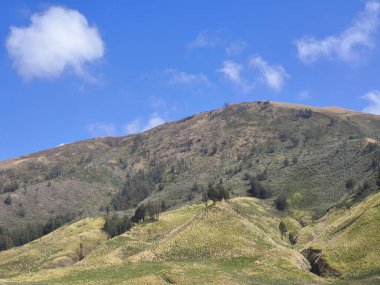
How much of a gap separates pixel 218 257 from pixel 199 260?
3165 millimetres

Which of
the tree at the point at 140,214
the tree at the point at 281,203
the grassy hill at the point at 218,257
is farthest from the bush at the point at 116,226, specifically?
the tree at the point at 281,203

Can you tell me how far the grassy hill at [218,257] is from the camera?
5340 cm

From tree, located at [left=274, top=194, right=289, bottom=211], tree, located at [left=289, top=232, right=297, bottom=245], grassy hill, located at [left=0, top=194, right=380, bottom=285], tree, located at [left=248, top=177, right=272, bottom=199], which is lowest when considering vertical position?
tree, located at [left=289, top=232, right=297, bottom=245]

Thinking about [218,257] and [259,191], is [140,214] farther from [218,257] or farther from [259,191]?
[218,257]

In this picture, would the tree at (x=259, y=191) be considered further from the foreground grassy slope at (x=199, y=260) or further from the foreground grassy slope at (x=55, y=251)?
the foreground grassy slope at (x=199, y=260)

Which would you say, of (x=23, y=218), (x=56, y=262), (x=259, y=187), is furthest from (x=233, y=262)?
(x=23, y=218)

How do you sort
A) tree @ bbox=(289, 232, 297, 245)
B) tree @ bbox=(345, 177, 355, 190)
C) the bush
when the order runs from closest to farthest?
tree @ bbox=(289, 232, 297, 245) → the bush → tree @ bbox=(345, 177, 355, 190)

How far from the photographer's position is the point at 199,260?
6531cm

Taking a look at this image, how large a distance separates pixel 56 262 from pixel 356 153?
113 meters

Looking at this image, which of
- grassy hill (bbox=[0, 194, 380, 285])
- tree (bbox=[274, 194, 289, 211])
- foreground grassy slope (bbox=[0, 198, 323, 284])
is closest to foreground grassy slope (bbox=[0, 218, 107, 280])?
grassy hill (bbox=[0, 194, 380, 285])

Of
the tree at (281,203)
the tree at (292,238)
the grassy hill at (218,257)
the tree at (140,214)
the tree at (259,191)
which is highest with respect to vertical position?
the tree at (259,191)

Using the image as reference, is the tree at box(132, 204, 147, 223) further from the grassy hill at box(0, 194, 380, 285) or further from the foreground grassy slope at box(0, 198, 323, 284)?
the foreground grassy slope at box(0, 198, 323, 284)

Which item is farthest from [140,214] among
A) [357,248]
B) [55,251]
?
[357,248]

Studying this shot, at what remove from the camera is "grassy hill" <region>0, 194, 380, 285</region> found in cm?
5340
